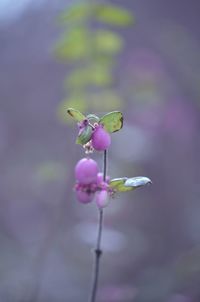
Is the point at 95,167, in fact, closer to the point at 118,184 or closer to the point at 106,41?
the point at 118,184

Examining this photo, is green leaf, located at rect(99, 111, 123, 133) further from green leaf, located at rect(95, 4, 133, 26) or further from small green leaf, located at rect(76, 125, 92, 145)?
green leaf, located at rect(95, 4, 133, 26)

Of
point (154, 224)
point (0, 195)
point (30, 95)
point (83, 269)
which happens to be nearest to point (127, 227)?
point (154, 224)

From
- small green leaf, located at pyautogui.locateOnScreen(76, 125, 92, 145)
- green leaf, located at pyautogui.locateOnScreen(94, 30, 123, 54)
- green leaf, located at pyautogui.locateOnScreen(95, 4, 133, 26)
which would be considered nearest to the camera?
small green leaf, located at pyautogui.locateOnScreen(76, 125, 92, 145)

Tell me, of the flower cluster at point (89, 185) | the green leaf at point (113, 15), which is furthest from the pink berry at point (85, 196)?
the green leaf at point (113, 15)

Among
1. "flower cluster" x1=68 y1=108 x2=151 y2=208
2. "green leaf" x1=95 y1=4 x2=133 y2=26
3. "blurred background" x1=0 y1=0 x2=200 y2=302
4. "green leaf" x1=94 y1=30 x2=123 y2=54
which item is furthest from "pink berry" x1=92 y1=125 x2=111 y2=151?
"green leaf" x1=94 y1=30 x2=123 y2=54

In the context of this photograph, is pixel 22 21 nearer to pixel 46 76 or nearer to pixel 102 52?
pixel 46 76

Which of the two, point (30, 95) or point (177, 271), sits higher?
point (30, 95)

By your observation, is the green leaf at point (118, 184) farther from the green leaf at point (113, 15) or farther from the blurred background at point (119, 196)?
the green leaf at point (113, 15)
